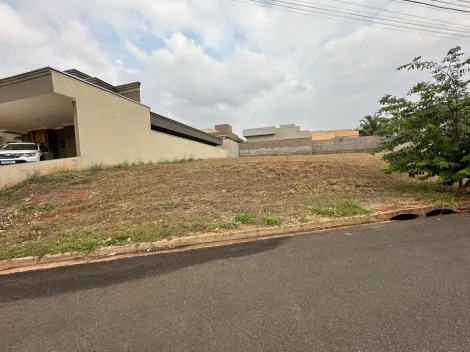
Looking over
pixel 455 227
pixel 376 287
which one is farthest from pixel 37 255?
pixel 455 227

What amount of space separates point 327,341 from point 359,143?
33.5 metres

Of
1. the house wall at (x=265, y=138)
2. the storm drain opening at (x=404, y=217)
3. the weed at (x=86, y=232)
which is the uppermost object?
the house wall at (x=265, y=138)

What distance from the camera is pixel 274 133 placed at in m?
50.4

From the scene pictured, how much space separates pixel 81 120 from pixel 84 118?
0.22 meters

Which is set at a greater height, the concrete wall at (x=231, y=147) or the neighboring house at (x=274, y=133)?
the neighboring house at (x=274, y=133)

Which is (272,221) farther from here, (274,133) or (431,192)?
(274,133)

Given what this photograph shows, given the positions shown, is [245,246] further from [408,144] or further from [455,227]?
[408,144]

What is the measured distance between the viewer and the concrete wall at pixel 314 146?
3172 centimetres

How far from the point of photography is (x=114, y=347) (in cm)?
228

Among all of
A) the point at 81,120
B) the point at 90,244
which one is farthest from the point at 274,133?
the point at 90,244

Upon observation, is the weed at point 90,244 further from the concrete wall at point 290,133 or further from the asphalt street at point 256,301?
the concrete wall at point 290,133

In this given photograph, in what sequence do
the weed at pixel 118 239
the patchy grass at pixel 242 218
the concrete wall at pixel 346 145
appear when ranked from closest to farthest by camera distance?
the weed at pixel 118 239
the patchy grass at pixel 242 218
the concrete wall at pixel 346 145

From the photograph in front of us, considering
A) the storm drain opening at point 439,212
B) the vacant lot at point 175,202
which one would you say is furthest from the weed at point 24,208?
the storm drain opening at point 439,212

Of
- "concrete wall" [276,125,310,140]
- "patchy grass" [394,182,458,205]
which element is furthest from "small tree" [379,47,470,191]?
"concrete wall" [276,125,310,140]
